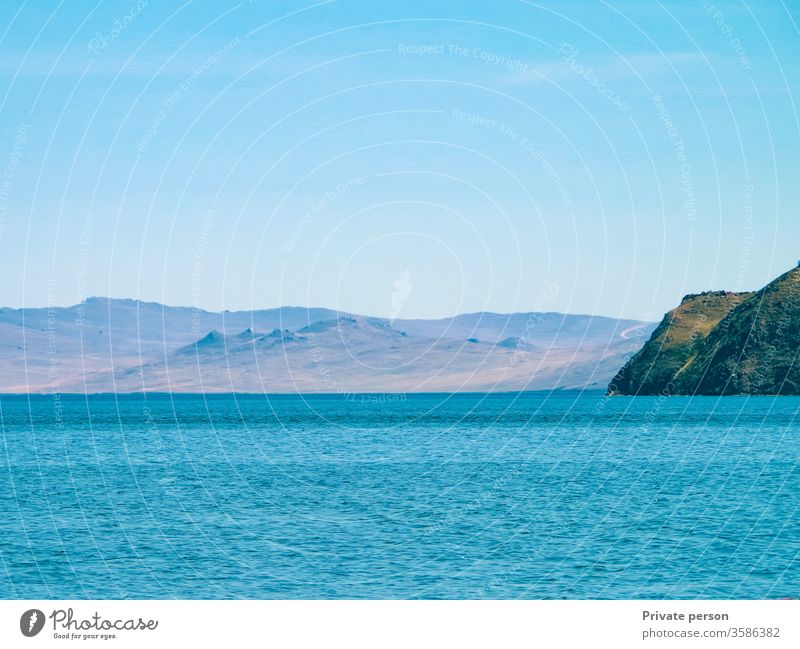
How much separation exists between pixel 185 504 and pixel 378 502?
1433 centimetres

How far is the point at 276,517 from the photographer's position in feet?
232

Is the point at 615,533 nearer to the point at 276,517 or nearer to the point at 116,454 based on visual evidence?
the point at 276,517

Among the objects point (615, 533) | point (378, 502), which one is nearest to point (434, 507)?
point (378, 502)

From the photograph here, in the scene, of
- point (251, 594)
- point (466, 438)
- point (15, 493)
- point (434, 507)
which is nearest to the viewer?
point (251, 594)
